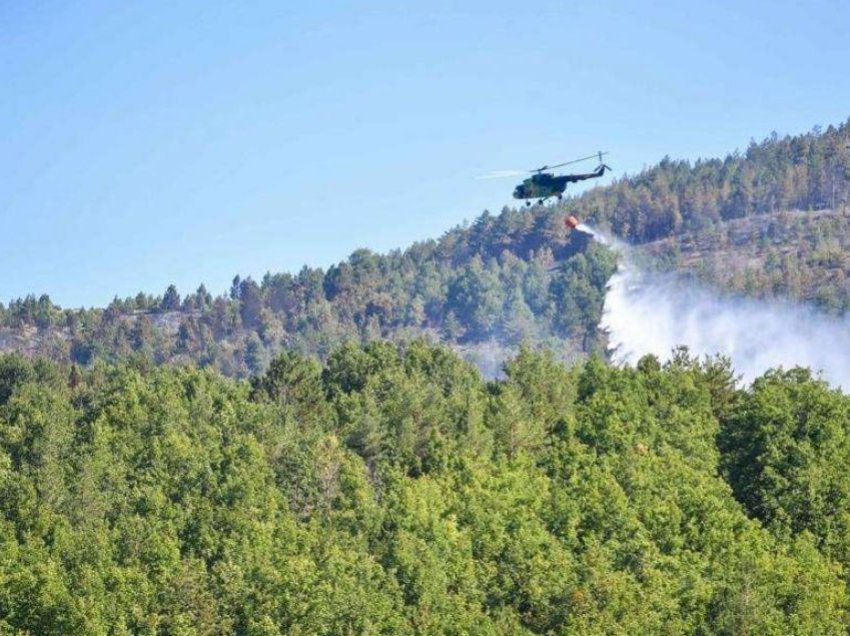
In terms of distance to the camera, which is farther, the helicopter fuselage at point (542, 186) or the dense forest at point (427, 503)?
the helicopter fuselage at point (542, 186)

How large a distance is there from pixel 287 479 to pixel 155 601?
26252 mm

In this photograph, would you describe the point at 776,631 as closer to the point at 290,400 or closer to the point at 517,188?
the point at 517,188

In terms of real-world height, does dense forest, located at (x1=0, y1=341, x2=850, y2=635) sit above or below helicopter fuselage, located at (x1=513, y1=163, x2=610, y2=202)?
below

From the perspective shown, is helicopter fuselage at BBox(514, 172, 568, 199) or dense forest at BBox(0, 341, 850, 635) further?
helicopter fuselage at BBox(514, 172, 568, 199)

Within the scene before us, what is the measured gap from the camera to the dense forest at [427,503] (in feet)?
323

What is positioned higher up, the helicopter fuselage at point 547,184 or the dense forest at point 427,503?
the helicopter fuselage at point 547,184

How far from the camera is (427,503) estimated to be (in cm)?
11494

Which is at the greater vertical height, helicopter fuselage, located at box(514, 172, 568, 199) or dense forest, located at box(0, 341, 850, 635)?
helicopter fuselage, located at box(514, 172, 568, 199)

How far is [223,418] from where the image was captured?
446 ft

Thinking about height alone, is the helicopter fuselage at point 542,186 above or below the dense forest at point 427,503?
above

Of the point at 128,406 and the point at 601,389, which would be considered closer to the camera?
the point at 128,406

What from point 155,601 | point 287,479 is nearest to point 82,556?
point 155,601

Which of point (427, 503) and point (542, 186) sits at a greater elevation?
point (542, 186)

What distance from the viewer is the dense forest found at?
98.4 metres
